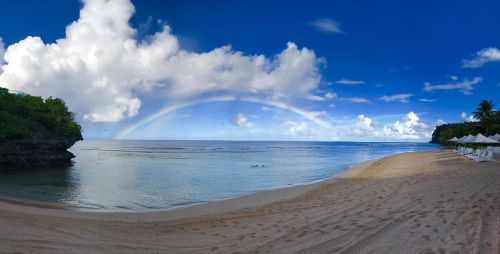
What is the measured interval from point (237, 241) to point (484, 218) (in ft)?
23.6

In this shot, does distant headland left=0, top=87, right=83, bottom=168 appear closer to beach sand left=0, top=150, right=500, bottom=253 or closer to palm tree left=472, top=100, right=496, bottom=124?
beach sand left=0, top=150, right=500, bottom=253

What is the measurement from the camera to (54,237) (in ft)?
27.8

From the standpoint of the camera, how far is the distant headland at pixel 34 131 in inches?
1736

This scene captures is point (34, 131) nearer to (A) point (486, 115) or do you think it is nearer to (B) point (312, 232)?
(B) point (312, 232)

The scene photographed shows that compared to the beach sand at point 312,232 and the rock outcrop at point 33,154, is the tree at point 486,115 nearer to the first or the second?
the beach sand at point 312,232

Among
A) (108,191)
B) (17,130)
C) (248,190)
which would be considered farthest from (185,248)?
(17,130)

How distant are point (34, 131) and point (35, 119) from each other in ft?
12.8

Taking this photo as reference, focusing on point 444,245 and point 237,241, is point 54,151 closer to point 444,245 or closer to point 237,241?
point 237,241

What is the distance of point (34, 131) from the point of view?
164 ft

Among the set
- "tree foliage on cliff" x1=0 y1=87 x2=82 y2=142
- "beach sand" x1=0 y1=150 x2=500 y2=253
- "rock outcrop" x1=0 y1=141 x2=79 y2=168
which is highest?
"tree foliage on cliff" x1=0 y1=87 x2=82 y2=142

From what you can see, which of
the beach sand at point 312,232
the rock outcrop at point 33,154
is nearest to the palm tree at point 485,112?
the beach sand at point 312,232

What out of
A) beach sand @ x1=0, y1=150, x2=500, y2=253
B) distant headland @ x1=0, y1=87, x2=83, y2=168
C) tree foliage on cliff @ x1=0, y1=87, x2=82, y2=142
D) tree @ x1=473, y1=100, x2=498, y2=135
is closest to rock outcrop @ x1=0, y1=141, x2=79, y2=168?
distant headland @ x1=0, y1=87, x2=83, y2=168

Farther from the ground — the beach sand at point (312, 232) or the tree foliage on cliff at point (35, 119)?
the tree foliage on cliff at point (35, 119)

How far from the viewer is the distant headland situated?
44.1 metres
